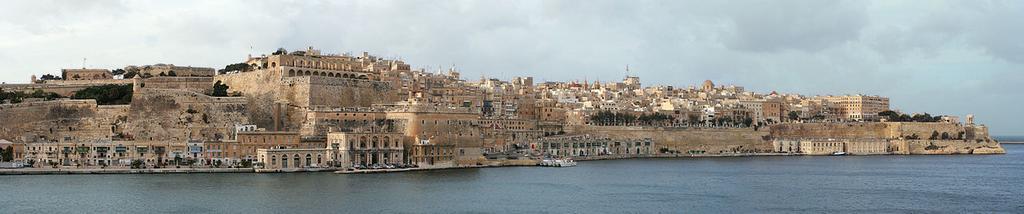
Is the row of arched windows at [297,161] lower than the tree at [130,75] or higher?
lower

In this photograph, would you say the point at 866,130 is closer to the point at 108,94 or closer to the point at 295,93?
the point at 295,93

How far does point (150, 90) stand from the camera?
37.5m

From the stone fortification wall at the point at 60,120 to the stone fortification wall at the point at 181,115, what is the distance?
734 mm

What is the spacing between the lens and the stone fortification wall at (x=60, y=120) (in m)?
35.5

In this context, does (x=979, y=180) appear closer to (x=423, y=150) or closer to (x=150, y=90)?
(x=423, y=150)

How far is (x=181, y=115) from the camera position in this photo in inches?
1454

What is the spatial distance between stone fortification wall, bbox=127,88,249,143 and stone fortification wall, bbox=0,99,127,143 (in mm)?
734

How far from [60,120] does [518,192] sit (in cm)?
1599

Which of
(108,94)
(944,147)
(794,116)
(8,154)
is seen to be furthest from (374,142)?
(794,116)

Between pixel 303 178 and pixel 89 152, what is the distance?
6545 millimetres

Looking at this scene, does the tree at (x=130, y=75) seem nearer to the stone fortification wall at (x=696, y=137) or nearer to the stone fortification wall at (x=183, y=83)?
the stone fortification wall at (x=183, y=83)

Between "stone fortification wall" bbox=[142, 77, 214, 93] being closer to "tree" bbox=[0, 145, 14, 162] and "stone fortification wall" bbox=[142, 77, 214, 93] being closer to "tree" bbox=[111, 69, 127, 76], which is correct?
"tree" bbox=[111, 69, 127, 76]

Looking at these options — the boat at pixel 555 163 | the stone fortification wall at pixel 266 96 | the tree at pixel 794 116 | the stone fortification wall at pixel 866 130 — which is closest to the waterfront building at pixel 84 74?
the stone fortification wall at pixel 266 96

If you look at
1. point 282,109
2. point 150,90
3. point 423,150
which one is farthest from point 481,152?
point 150,90
